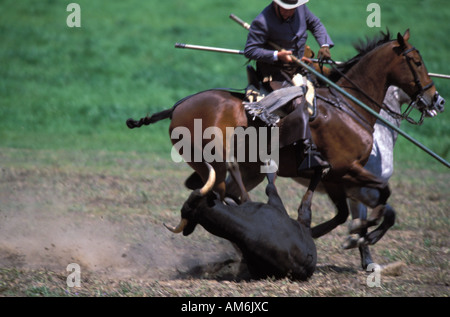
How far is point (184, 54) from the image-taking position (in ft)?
76.2

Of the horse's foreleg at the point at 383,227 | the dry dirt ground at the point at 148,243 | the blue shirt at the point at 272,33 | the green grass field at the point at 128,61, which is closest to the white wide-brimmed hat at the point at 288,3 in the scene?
the blue shirt at the point at 272,33

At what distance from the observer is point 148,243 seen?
26.7 ft

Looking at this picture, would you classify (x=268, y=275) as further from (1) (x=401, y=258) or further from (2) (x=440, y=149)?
(2) (x=440, y=149)

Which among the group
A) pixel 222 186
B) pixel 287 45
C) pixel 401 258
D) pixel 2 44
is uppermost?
pixel 2 44

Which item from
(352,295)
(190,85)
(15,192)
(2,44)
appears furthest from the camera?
(2,44)

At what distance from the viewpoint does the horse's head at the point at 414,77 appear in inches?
298

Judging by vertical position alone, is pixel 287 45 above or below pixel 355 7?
below

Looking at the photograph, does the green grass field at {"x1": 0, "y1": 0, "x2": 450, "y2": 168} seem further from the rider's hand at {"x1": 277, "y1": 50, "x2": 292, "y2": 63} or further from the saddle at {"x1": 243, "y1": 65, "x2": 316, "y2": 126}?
the rider's hand at {"x1": 277, "y1": 50, "x2": 292, "y2": 63}

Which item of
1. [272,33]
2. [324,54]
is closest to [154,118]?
[272,33]

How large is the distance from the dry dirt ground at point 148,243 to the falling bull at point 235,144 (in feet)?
3.62

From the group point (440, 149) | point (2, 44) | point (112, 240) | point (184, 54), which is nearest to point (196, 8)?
point (184, 54)

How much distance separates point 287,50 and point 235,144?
112cm

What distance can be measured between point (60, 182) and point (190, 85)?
31.6 ft

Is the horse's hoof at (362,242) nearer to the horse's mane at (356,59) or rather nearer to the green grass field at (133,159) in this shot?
the green grass field at (133,159)
